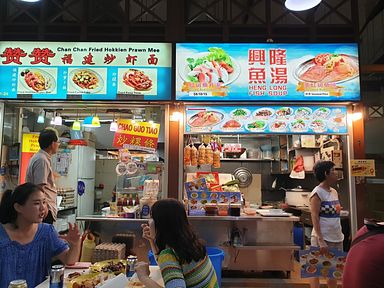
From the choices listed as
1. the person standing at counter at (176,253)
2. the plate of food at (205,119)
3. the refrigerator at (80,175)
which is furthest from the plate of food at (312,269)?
the refrigerator at (80,175)

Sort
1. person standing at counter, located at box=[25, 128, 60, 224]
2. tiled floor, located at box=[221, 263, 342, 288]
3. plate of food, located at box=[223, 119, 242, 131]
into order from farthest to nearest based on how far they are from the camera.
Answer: plate of food, located at box=[223, 119, 242, 131], tiled floor, located at box=[221, 263, 342, 288], person standing at counter, located at box=[25, 128, 60, 224]

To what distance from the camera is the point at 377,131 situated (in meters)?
5.12

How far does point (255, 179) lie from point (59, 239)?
5.69m

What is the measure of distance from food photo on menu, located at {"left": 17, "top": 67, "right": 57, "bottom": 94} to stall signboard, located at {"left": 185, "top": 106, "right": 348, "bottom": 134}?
196cm

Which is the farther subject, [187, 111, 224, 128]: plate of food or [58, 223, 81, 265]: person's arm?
[187, 111, 224, 128]: plate of food

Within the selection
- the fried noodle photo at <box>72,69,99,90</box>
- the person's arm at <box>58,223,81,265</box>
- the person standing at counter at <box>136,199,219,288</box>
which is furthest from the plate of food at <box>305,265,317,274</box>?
the fried noodle photo at <box>72,69,99,90</box>

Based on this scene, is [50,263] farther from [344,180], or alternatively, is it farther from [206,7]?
[344,180]

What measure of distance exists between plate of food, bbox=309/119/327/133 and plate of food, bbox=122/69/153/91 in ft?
7.70

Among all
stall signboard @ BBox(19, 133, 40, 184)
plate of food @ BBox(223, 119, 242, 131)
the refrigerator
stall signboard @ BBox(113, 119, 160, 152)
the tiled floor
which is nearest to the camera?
the tiled floor

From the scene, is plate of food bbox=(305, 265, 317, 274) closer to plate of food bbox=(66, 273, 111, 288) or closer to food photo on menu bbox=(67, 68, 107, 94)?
plate of food bbox=(66, 273, 111, 288)

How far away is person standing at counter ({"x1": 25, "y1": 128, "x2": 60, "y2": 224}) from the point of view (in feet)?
11.8

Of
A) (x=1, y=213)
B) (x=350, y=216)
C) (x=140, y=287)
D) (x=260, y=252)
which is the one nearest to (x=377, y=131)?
(x=350, y=216)

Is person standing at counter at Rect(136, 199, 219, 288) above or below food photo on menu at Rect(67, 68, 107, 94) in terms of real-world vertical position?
below

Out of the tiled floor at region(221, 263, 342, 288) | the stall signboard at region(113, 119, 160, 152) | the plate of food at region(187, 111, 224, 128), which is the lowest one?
the tiled floor at region(221, 263, 342, 288)
